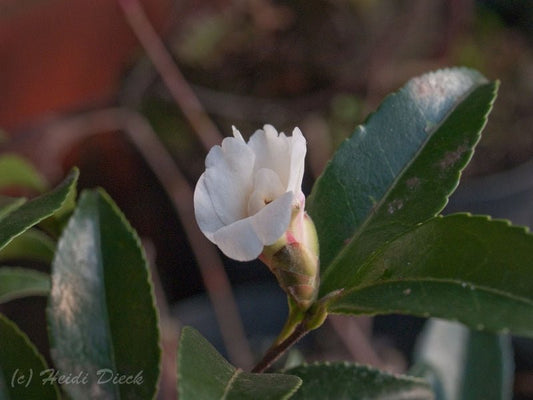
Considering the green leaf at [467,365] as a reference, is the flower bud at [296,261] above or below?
above

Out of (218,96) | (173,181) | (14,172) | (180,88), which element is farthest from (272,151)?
(218,96)

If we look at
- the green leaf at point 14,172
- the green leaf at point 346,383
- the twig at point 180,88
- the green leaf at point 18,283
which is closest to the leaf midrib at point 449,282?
the green leaf at point 346,383

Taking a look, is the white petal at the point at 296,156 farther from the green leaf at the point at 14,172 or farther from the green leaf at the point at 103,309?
the green leaf at the point at 14,172

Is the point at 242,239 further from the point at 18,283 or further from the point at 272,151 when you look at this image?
the point at 18,283

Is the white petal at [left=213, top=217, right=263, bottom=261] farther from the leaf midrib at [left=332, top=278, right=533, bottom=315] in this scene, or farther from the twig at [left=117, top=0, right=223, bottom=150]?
the twig at [left=117, top=0, right=223, bottom=150]

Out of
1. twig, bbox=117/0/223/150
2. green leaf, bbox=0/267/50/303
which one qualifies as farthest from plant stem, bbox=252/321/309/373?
twig, bbox=117/0/223/150

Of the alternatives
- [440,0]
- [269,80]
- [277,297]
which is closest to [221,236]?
[277,297]

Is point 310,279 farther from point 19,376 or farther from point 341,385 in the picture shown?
point 19,376
